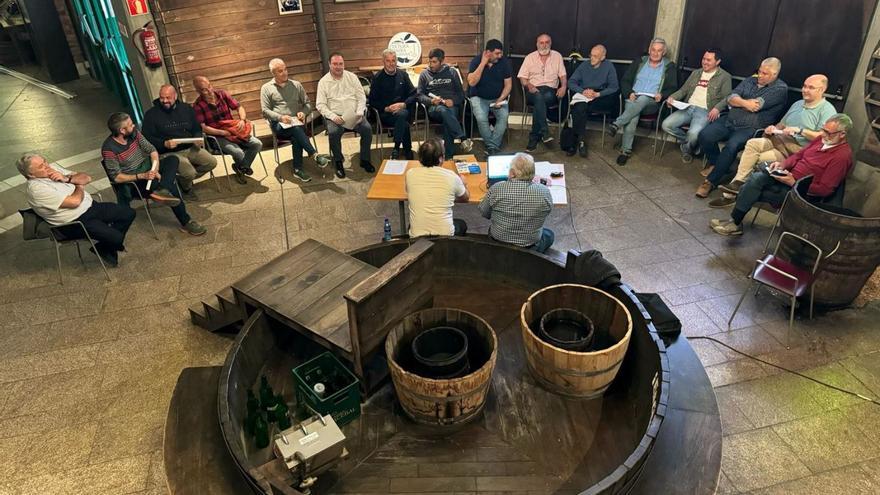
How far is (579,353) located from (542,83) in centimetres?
518

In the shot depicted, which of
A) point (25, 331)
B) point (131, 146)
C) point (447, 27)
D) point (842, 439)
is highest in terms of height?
point (447, 27)

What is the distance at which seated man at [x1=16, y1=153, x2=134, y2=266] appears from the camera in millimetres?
4816

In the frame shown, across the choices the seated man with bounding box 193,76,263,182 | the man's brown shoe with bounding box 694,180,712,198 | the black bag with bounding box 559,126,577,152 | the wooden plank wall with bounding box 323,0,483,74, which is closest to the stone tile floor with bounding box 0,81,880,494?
the man's brown shoe with bounding box 694,180,712,198

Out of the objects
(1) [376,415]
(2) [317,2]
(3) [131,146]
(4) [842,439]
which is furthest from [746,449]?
(2) [317,2]

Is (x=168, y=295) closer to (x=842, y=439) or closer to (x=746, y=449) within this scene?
(x=746, y=449)

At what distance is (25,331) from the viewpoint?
4.67 m

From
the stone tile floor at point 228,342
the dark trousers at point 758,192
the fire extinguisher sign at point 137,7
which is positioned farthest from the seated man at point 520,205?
the fire extinguisher sign at point 137,7

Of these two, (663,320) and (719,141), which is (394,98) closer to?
(719,141)

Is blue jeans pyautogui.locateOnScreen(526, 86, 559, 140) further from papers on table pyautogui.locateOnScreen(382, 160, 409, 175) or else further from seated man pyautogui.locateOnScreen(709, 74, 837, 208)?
papers on table pyautogui.locateOnScreen(382, 160, 409, 175)

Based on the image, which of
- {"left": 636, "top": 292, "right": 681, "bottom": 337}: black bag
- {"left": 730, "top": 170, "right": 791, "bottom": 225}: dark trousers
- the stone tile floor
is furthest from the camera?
{"left": 730, "top": 170, "right": 791, "bottom": 225}: dark trousers

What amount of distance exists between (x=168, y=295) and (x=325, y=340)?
7.57ft

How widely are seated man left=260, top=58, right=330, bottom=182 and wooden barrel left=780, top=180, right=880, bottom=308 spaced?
4.99 meters

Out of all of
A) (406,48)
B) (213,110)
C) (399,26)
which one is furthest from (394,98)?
(213,110)

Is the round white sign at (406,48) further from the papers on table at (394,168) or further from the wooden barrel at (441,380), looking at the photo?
the wooden barrel at (441,380)
